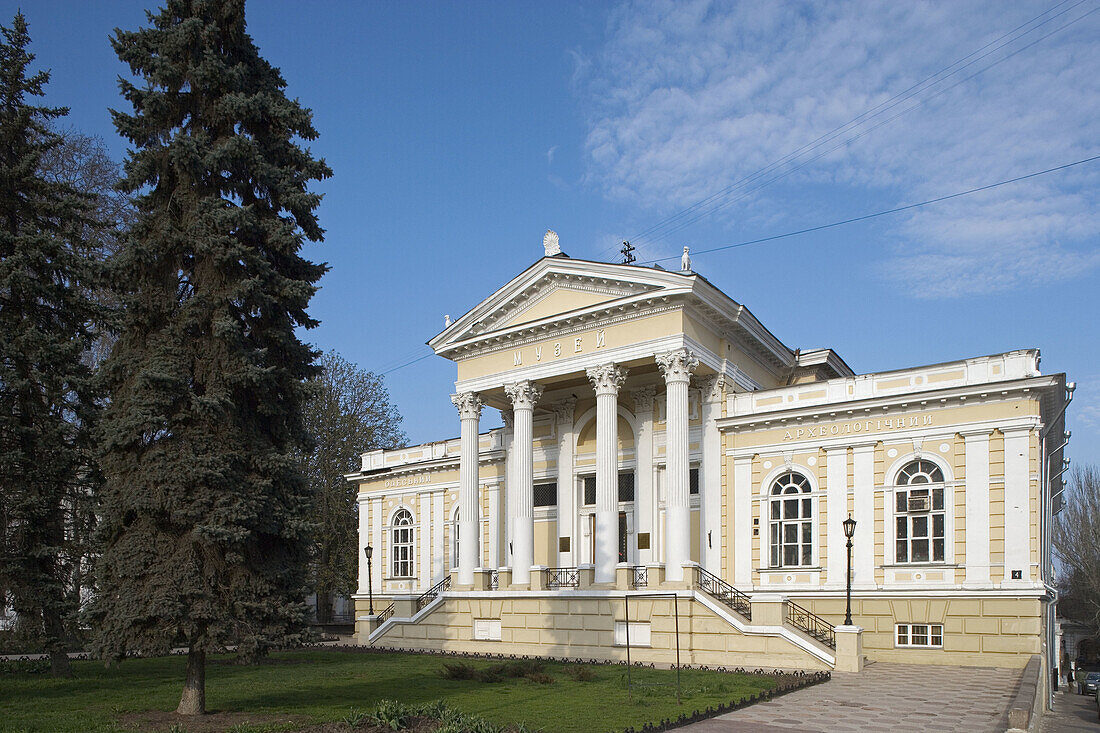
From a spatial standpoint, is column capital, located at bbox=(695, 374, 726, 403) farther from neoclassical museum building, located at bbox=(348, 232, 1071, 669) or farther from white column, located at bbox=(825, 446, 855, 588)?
white column, located at bbox=(825, 446, 855, 588)

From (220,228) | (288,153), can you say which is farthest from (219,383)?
(288,153)

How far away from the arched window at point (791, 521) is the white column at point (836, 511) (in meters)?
0.63

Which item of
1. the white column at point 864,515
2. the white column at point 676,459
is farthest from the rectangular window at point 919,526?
the white column at point 676,459

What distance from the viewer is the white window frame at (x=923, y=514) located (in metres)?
24.1

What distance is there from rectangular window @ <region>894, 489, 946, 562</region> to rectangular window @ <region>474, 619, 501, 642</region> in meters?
12.2

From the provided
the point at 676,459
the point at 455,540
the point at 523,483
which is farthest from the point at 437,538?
the point at 676,459

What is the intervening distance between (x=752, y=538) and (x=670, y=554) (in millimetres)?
3480

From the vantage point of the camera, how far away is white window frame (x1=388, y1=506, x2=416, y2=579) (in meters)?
38.9

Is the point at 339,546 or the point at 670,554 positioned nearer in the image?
the point at 670,554

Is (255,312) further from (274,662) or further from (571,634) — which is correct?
(571,634)

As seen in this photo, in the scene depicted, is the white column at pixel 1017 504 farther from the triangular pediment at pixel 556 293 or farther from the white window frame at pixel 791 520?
the triangular pediment at pixel 556 293

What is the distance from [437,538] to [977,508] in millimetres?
21655

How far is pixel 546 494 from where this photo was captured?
109 feet

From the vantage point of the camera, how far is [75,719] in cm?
Answer: 1377
